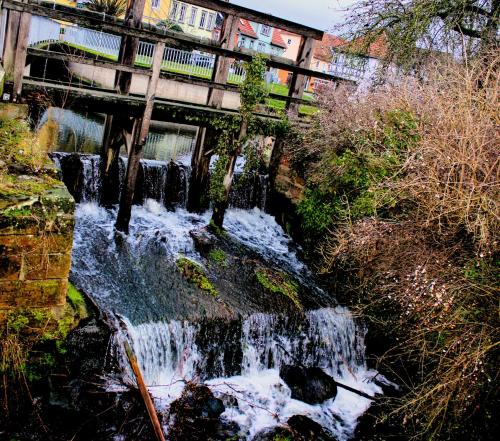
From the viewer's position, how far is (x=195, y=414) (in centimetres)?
584

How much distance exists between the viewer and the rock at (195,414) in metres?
5.55

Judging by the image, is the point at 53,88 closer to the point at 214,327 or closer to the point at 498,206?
the point at 214,327

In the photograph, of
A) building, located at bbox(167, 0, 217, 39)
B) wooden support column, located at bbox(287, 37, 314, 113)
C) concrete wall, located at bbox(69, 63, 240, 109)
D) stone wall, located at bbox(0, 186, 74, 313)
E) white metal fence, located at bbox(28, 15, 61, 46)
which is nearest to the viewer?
stone wall, located at bbox(0, 186, 74, 313)

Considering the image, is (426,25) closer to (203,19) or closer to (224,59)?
(224,59)

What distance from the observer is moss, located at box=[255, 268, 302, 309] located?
8223 mm

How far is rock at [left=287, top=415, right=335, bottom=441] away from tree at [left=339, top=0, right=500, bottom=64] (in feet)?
26.2

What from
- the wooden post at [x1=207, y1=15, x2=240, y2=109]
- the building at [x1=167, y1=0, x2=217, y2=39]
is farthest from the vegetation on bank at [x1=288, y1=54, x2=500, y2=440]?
the building at [x1=167, y1=0, x2=217, y2=39]

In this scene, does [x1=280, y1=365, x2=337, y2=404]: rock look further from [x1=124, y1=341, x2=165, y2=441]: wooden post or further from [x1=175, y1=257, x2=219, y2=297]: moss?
[x1=124, y1=341, x2=165, y2=441]: wooden post

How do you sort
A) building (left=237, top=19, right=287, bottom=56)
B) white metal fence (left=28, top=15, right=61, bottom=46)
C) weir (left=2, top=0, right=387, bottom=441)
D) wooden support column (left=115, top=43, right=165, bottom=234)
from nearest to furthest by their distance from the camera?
weir (left=2, top=0, right=387, bottom=441)
wooden support column (left=115, top=43, right=165, bottom=234)
white metal fence (left=28, top=15, right=61, bottom=46)
building (left=237, top=19, right=287, bottom=56)

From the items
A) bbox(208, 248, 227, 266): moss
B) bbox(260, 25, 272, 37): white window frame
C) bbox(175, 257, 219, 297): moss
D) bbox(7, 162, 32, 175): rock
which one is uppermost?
bbox(260, 25, 272, 37): white window frame

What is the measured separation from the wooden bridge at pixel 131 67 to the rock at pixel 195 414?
406 cm

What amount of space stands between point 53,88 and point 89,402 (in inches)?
191

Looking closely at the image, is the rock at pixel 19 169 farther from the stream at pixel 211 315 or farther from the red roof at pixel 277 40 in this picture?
the red roof at pixel 277 40

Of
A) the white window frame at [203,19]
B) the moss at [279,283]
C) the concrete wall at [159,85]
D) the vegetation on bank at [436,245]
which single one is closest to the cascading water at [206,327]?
the moss at [279,283]
